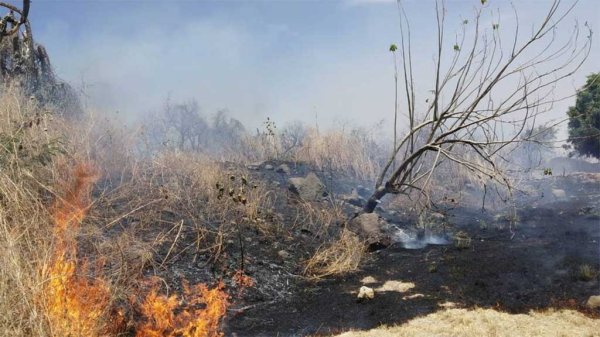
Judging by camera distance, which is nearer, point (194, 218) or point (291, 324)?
point (291, 324)

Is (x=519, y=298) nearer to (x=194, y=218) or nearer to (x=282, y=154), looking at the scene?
(x=194, y=218)

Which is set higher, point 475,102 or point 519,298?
point 475,102

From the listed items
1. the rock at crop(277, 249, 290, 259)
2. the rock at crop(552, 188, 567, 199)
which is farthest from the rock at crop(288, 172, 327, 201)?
the rock at crop(552, 188, 567, 199)

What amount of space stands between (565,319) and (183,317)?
392cm

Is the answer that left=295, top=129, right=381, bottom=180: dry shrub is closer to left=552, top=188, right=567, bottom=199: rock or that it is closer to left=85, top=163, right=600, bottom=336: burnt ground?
left=85, top=163, right=600, bottom=336: burnt ground

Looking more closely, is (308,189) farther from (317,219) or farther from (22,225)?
(22,225)

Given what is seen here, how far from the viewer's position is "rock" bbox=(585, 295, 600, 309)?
4371 millimetres

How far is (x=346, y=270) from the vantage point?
641 cm

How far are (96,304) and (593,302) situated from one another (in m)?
4.80

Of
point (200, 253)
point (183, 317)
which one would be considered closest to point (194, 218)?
point (200, 253)

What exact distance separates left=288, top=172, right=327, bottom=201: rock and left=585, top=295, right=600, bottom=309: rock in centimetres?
550

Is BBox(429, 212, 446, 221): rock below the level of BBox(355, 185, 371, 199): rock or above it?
below

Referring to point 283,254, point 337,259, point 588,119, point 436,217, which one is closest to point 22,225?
point 283,254

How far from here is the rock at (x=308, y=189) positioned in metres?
9.29
